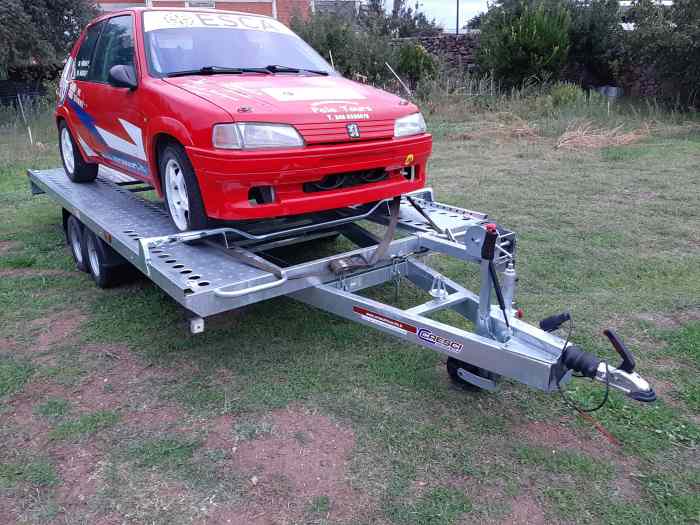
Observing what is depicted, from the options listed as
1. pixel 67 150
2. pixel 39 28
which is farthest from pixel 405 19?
pixel 67 150

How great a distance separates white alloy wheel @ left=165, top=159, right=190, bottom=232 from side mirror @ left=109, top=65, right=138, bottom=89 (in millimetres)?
740

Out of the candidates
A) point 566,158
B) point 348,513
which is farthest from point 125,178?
point 566,158

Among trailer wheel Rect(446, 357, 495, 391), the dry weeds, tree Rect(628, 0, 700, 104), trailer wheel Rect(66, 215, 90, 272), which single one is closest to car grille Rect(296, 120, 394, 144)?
trailer wheel Rect(446, 357, 495, 391)

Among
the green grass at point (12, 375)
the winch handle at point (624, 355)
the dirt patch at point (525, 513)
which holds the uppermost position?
the winch handle at point (624, 355)

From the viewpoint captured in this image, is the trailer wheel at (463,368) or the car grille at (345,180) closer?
the trailer wheel at (463,368)

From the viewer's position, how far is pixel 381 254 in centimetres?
379

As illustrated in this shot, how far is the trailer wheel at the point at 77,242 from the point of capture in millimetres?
5180

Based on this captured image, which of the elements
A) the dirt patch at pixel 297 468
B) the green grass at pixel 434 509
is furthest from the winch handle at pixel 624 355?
the dirt patch at pixel 297 468

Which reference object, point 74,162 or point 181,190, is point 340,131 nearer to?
point 181,190

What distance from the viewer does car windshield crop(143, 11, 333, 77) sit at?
437 cm

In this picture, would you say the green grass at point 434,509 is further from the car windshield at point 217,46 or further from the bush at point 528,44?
the bush at point 528,44

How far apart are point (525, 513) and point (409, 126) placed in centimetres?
260

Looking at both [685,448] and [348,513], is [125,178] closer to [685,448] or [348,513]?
[348,513]

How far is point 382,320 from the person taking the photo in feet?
10.7
